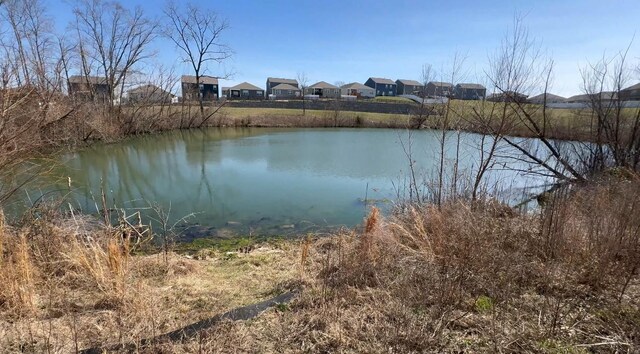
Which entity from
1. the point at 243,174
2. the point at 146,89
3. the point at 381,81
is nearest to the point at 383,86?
the point at 381,81

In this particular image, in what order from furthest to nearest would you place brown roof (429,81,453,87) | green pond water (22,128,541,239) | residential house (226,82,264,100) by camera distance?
residential house (226,82,264,100)
green pond water (22,128,541,239)
brown roof (429,81,453,87)

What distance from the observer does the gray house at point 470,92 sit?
25.5 feet

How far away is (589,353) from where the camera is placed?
2.29 metres

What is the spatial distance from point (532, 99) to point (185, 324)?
8.89 meters

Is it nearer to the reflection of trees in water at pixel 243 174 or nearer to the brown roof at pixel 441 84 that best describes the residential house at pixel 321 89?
the reflection of trees in water at pixel 243 174

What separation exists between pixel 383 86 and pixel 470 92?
245 ft

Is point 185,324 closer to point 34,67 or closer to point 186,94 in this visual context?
point 34,67

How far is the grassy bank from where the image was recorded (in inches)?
99.6

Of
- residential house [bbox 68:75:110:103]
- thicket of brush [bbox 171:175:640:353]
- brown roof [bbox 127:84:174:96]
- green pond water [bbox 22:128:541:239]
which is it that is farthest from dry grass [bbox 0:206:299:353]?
brown roof [bbox 127:84:174:96]

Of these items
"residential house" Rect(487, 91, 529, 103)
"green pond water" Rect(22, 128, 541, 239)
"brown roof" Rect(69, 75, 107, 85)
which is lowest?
"green pond water" Rect(22, 128, 541, 239)

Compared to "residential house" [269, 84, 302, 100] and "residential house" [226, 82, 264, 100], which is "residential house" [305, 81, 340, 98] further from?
"residential house" [226, 82, 264, 100]

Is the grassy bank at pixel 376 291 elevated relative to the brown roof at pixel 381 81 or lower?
lower

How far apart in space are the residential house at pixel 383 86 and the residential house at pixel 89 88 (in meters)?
63.9

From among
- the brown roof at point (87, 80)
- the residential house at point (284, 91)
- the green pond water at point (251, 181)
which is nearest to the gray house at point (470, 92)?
the green pond water at point (251, 181)
